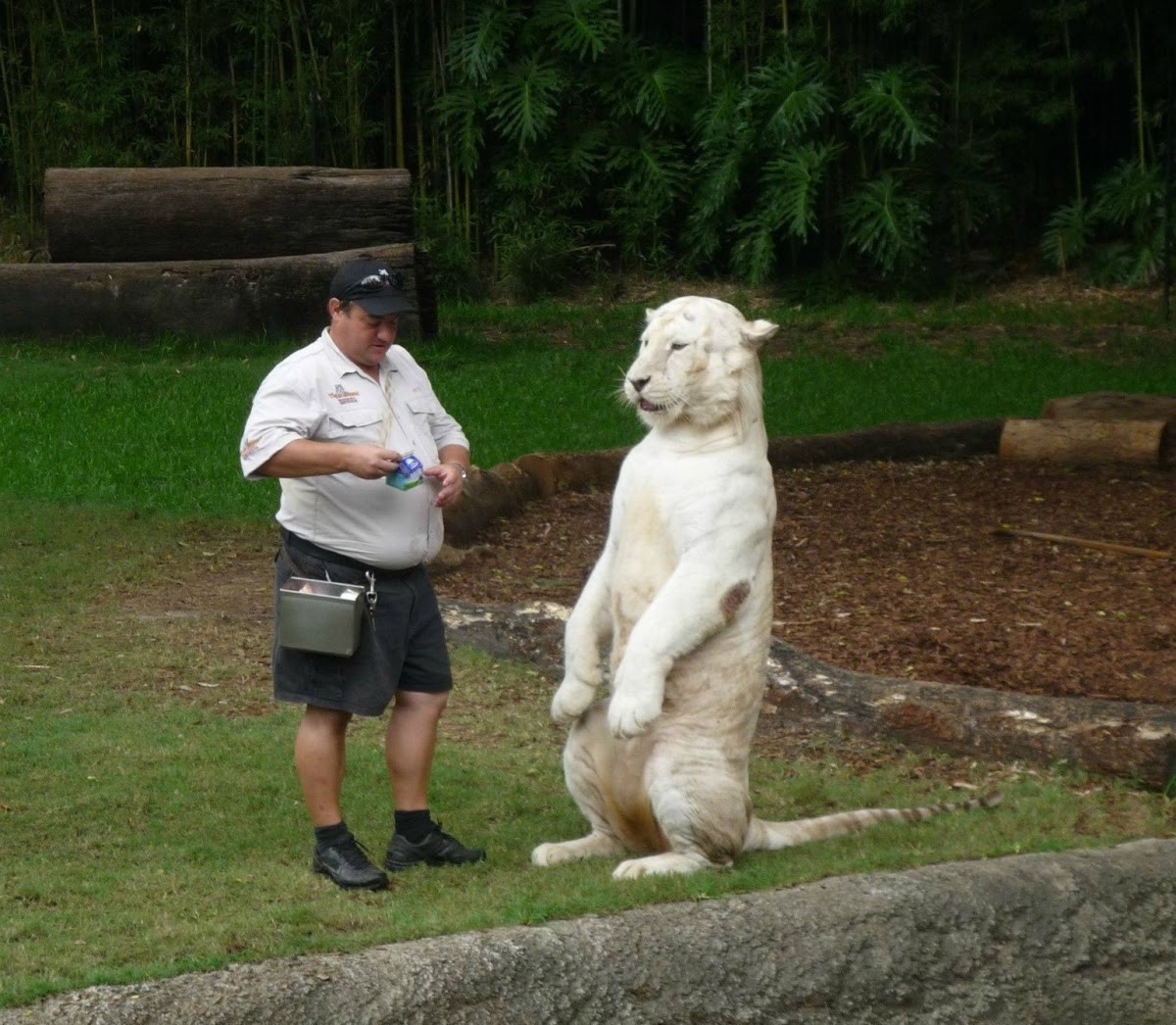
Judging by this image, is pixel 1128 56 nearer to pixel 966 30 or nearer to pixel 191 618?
pixel 966 30

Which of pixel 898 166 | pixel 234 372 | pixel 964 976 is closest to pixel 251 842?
pixel 964 976

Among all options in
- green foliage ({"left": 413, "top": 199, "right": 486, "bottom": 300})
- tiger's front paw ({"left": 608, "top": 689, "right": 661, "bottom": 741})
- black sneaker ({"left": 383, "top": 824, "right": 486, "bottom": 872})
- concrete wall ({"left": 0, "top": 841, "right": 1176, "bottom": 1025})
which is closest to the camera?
concrete wall ({"left": 0, "top": 841, "right": 1176, "bottom": 1025})

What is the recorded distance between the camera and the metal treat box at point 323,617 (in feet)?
15.4

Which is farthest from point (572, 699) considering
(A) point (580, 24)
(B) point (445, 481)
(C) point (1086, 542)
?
(A) point (580, 24)

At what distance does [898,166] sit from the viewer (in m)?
16.3

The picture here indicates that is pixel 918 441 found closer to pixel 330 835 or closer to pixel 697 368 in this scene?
pixel 697 368

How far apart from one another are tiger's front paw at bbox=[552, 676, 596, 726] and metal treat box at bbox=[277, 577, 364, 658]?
550 mm

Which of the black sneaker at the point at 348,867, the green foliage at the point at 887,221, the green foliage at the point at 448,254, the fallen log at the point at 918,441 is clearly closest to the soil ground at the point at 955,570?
the fallen log at the point at 918,441

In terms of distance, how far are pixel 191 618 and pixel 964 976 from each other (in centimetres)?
446

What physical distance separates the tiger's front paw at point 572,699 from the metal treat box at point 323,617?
55cm

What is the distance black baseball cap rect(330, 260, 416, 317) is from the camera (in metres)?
4.82

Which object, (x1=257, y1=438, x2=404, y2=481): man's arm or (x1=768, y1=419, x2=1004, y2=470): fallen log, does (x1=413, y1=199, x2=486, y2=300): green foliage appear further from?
(x1=257, y1=438, x2=404, y2=481): man's arm

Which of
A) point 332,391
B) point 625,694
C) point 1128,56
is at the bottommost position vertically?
point 625,694

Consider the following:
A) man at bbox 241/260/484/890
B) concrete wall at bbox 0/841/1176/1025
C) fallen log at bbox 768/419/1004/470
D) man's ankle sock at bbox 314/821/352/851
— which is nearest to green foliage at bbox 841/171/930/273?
fallen log at bbox 768/419/1004/470
